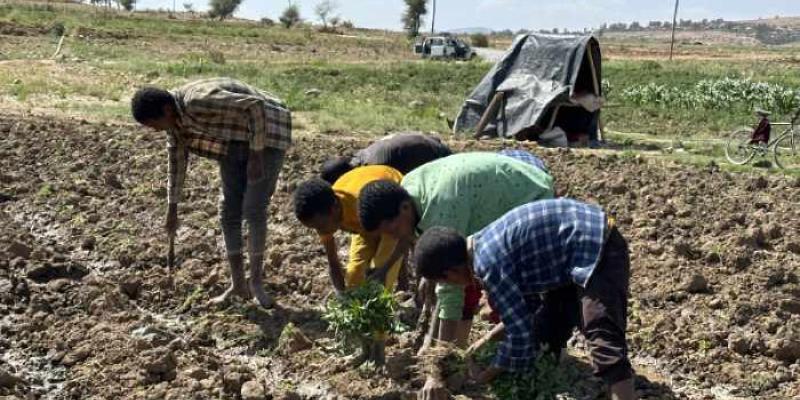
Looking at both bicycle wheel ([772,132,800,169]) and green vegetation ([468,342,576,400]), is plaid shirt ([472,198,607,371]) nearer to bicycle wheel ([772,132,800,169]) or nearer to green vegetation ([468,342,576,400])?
green vegetation ([468,342,576,400])

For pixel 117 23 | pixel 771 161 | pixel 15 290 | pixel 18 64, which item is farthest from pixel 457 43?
pixel 15 290

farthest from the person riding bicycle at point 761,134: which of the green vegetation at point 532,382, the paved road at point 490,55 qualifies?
the paved road at point 490,55

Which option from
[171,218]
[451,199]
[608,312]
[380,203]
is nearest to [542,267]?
[608,312]

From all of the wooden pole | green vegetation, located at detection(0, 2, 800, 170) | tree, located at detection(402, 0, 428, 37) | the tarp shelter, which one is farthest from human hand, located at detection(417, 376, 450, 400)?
tree, located at detection(402, 0, 428, 37)

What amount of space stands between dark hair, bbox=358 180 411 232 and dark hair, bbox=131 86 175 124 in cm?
162

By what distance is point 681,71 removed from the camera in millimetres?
26734

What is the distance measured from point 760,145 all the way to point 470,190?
329 inches

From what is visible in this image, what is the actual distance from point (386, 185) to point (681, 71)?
24.7 m

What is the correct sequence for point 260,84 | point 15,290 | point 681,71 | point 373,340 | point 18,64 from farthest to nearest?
point 681,71 → point 18,64 → point 260,84 → point 15,290 → point 373,340

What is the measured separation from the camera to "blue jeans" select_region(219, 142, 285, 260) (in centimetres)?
516

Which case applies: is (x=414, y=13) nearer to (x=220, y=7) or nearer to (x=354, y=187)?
(x=220, y=7)

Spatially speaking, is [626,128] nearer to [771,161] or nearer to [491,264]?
[771,161]

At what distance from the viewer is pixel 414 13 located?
7194cm

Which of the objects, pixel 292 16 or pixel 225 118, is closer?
pixel 225 118
